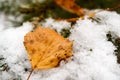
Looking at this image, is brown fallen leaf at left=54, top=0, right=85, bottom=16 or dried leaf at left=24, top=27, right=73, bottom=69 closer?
dried leaf at left=24, top=27, right=73, bottom=69

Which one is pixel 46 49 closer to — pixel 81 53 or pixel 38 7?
pixel 81 53

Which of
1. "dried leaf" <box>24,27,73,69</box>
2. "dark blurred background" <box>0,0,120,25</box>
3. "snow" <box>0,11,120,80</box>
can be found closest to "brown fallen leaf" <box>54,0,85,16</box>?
"dark blurred background" <box>0,0,120,25</box>

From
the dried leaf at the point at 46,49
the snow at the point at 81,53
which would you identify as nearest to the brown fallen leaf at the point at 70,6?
the snow at the point at 81,53

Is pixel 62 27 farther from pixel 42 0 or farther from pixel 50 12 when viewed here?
pixel 42 0

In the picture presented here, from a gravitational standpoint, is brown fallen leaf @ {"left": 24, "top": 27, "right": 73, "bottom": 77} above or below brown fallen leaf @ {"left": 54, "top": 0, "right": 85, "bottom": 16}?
below

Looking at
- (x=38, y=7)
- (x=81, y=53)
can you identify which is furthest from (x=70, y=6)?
(x=81, y=53)

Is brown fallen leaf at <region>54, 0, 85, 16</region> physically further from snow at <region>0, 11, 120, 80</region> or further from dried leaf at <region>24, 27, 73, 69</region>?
dried leaf at <region>24, 27, 73, 69</region>
